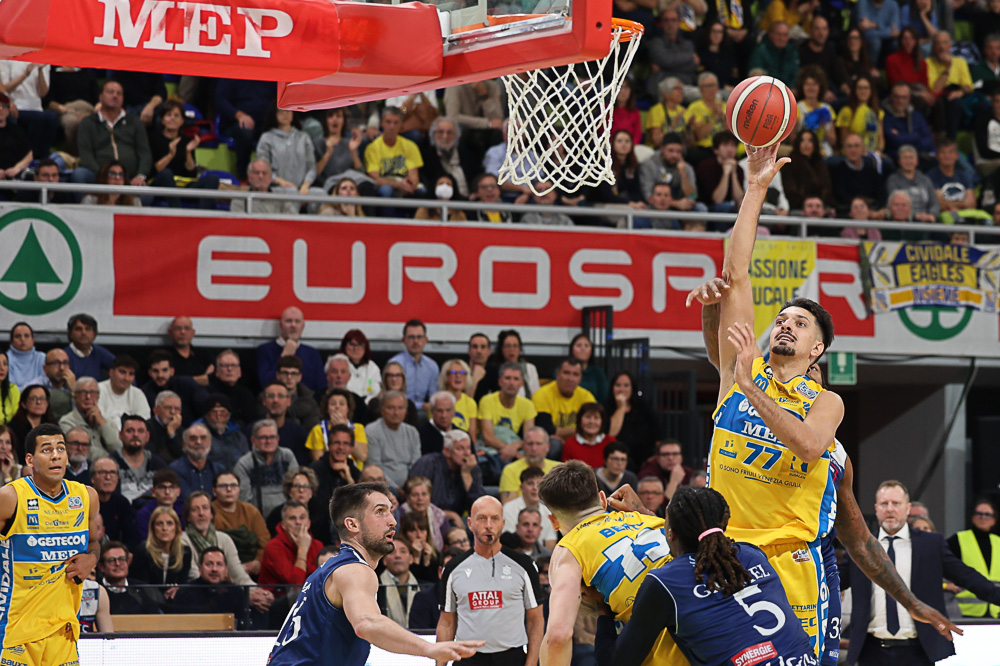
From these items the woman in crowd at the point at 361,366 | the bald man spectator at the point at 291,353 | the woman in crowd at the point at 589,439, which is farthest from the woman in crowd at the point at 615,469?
the bald man spectator at the point at 291,353

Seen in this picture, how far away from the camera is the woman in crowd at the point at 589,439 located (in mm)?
12445

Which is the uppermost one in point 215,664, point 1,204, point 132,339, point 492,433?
point 1,204

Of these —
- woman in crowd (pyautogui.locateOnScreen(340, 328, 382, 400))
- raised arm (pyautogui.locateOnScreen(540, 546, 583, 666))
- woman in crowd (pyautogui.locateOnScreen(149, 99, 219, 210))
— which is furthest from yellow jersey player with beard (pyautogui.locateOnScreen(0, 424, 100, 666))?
woman in crowd (pyautogui.locateOnScreen(149, 99, 219, 210))

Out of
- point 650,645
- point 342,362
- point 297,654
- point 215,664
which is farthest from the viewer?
point 342,362

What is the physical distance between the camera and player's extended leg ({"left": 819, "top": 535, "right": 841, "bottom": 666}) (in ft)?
18.0

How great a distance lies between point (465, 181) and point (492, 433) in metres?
3.16

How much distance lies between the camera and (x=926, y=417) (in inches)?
659

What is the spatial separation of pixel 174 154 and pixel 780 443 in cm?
952

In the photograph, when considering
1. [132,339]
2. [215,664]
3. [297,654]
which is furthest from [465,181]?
[297,654]

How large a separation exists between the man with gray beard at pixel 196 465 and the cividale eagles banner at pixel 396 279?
224cm

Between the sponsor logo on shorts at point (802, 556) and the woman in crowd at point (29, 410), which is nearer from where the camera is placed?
the sponsor logo on shorts at point (802, 556)

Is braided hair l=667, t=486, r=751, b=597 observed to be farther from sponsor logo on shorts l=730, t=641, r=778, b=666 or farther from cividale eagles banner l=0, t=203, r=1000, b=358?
cividale eagles banner l=0, t=203, r=1000, b=358

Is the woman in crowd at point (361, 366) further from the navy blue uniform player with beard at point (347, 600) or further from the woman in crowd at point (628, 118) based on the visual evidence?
the navy blue uniform player with beard at point (347, 600)

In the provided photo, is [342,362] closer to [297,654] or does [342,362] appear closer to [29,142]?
[29,142]
